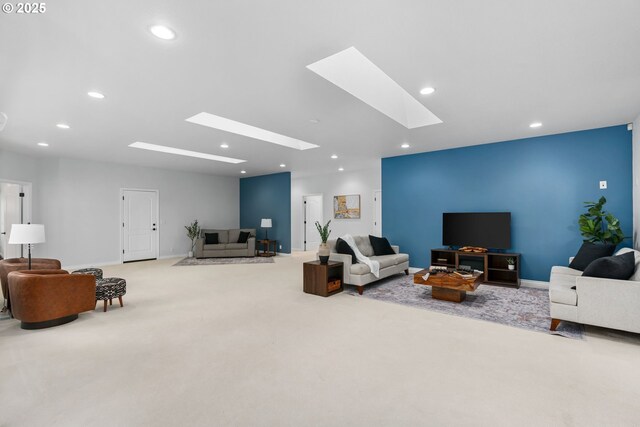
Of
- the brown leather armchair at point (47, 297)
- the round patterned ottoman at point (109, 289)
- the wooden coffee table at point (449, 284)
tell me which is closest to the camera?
the brown leather armchair at point (47, 297)

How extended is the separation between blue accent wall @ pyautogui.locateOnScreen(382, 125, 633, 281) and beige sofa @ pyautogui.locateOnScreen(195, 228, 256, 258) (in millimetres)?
4381

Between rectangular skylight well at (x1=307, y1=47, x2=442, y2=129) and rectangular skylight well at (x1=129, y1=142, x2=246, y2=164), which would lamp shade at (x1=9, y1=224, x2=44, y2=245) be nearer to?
rectangular skylight well at (x1=129, y1=142, x2=246, y2=164)

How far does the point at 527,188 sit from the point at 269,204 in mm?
6800

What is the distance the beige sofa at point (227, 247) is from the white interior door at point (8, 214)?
147 inches

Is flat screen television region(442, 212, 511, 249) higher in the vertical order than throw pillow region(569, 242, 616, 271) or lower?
higher

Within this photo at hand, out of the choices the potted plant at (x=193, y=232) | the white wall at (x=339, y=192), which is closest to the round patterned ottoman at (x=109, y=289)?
the potted plant at (x=193, y=232)

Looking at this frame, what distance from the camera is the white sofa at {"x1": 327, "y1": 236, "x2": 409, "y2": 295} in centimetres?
472

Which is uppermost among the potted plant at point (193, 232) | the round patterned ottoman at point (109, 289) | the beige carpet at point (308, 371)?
the potted plant at point (193, 232)

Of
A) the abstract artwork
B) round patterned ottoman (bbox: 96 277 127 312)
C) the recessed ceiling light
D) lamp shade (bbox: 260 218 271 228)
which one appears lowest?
round patterned ottoman (bbox: 96 277 127 312)

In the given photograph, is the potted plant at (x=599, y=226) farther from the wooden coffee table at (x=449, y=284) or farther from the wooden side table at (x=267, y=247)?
the wooden side table at (x=267, y=247)

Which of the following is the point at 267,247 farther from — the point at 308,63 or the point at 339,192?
the point at 308,63

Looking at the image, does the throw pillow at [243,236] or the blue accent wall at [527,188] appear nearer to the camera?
the blue accent wall at [527,188]

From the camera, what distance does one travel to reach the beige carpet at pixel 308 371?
1.86 metres

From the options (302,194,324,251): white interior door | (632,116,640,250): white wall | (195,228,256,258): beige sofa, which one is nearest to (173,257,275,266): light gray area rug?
(195,228,256,258): beige sofa
